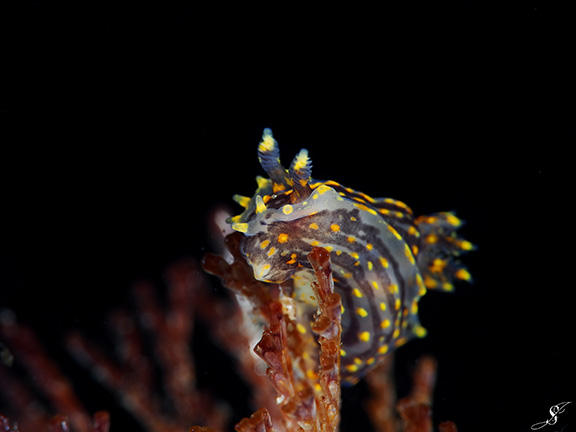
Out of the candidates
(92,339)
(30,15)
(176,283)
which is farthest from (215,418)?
(30,15)

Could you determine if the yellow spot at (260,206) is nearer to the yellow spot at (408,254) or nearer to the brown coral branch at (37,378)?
the yellow spot at (408,254)

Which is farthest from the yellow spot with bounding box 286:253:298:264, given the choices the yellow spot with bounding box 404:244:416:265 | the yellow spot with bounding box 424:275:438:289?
the yellow spot with bounding box 424:275:438:289

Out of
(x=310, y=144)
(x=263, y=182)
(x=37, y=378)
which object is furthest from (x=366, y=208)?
(x=37, y=378)

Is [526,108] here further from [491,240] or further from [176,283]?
[176,283]

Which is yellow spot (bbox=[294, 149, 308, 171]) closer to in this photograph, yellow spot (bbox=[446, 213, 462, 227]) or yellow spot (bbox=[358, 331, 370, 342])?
yellow spot (bbox=[358, 331, 370, 342])

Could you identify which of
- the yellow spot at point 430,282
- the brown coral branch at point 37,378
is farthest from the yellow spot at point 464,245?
the brown coral branch at point 37,378

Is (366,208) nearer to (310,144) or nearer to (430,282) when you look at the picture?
(430,282)
